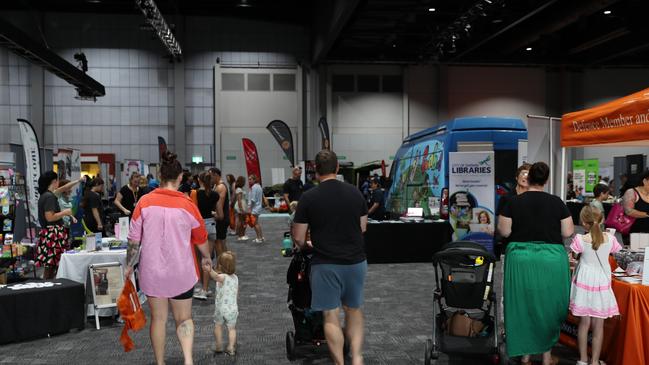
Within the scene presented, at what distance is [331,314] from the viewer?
11.6 feet

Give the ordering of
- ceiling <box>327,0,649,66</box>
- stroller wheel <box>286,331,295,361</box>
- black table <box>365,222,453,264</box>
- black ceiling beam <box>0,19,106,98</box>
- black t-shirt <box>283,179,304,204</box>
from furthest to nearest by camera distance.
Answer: ceiling <box>327,0,649,66</box>
black ceiling beam <box>0,19,106,98</box>
black t-shirt <box>283,179,304,204</box>
black table <box>365,222,453,264</box>
stroller wheel <box>286,331,295,361</box>

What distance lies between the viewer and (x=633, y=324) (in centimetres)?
361

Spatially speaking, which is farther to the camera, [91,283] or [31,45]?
[31,45]

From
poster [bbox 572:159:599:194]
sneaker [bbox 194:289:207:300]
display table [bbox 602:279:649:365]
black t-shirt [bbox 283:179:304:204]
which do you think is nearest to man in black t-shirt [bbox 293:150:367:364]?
display table [bbox 602:279:649:365]

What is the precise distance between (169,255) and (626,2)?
1614 centimetres

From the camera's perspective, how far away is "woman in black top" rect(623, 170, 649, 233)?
5.46 meters

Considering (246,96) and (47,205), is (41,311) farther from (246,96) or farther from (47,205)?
(246,96)

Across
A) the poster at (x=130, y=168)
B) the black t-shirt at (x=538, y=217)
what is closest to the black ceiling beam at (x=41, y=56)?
the poster at (x=130, y=168)

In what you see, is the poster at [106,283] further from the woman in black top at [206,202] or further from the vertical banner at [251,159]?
the vertical banner at [251,159]

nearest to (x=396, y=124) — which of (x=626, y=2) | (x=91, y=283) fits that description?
(x=626, y=2)

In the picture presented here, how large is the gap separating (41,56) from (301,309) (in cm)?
1248

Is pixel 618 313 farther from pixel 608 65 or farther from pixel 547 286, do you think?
pixel 608 65

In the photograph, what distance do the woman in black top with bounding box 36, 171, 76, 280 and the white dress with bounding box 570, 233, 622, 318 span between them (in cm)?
505

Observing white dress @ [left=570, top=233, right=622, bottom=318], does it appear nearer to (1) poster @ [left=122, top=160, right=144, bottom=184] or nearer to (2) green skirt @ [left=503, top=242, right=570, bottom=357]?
(2) green skirt @ [left=503, top=242, right=570, bottom=357]
